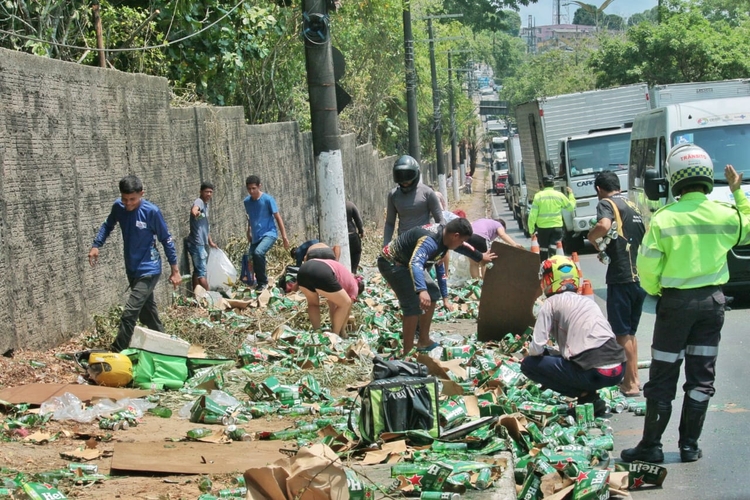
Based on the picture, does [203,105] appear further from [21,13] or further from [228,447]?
[228,447]

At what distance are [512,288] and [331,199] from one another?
2544 millimetres

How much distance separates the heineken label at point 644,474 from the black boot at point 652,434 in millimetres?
370

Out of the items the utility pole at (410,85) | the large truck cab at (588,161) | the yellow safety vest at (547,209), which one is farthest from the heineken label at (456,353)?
the utility pole at (410,85)

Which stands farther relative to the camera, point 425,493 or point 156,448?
point 156,448

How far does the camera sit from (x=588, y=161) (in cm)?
2095

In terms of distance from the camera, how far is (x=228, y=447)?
6.45m

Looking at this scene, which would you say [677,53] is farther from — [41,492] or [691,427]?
[41,492]

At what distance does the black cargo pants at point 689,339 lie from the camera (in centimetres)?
617

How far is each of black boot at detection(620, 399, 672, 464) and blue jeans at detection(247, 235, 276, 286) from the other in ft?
26.5

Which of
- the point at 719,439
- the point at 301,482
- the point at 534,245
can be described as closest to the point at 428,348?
the point at 719,439

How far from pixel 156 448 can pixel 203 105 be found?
30.4ft

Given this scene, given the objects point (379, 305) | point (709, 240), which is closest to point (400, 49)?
point (379, 305)

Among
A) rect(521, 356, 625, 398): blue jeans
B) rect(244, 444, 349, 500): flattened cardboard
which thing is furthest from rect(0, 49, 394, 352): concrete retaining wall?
rect(521, 356, 625, 398): blue jeans

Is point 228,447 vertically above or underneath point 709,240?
underneath
